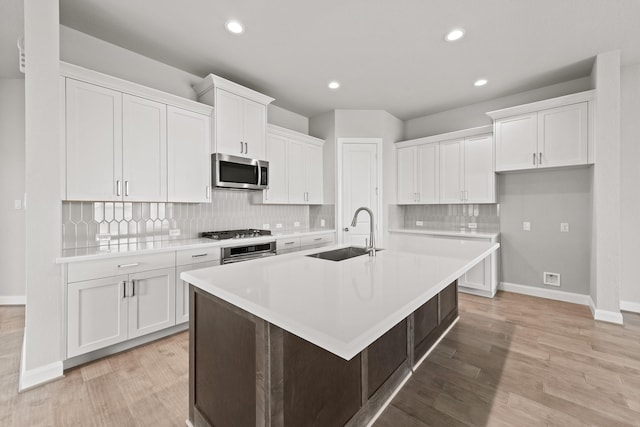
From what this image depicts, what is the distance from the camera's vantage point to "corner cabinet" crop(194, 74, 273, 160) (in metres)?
3.19

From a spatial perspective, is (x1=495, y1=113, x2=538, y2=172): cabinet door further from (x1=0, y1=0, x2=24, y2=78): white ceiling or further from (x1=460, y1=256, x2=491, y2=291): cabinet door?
(x1=0, y1=0, x2=24, y2=78): white ceiling

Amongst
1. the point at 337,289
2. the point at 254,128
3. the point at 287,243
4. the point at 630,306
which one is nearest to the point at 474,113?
the point at 630,306

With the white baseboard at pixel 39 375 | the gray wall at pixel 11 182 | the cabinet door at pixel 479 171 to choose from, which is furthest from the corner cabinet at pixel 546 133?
the gray wall at pixel 11 182

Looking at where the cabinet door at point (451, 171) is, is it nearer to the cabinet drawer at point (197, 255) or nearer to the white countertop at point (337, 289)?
the white countertop at point (337, 289)

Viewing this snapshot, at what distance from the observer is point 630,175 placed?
321cm

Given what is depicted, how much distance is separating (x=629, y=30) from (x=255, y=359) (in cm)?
413

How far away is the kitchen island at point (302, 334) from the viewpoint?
3.03 ft

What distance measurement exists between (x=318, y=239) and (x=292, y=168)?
3.80 ft

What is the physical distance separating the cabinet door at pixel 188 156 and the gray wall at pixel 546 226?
406cm

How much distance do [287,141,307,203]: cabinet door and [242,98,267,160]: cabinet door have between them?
0.66 m

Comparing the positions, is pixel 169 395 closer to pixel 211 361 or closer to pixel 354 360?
pixel 211 361

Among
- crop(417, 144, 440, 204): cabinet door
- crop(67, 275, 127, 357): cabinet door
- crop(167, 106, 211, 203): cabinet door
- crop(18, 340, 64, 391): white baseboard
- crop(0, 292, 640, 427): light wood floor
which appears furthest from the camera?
crop(417, 144, 440, 204): cabinet door

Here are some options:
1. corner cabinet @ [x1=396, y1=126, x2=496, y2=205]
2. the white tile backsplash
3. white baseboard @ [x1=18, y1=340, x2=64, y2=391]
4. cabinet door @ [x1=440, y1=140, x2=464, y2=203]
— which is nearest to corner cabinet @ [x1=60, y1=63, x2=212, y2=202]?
the white tile backsplash

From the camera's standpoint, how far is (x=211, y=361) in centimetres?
141
